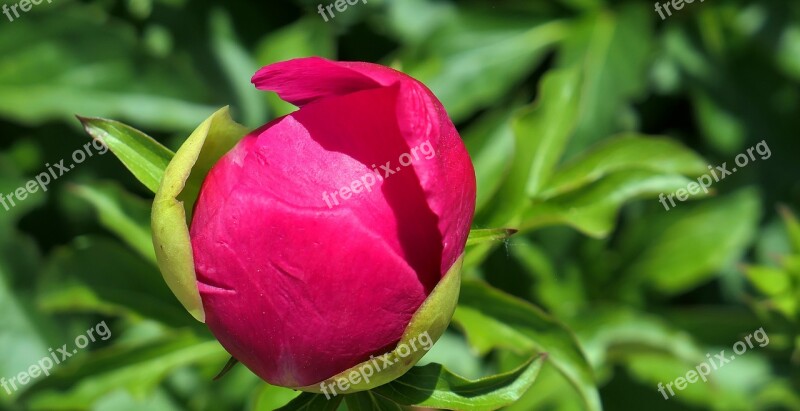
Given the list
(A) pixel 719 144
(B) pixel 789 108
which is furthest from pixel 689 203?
(B) pixel 789 108

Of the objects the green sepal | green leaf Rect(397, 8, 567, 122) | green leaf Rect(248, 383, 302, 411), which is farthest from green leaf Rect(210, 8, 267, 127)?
the green sepal

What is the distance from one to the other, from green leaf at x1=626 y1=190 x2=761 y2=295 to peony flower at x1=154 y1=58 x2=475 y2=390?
3.27 ft

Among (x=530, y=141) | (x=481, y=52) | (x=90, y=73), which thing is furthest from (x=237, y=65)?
(x=530, y=141)

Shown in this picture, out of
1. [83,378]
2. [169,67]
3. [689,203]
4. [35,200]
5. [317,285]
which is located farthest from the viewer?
[689,203]

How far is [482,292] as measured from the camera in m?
1.15

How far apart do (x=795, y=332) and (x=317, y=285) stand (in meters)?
0.86

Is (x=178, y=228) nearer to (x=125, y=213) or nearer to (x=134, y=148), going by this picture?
(x=134, y=148)

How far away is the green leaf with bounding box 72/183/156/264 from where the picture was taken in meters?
1.24

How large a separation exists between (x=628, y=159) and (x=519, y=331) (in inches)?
12.8

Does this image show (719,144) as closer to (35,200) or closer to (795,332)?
(795,332)

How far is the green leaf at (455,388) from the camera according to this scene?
36.2 inches

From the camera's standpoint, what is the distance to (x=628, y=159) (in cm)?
130

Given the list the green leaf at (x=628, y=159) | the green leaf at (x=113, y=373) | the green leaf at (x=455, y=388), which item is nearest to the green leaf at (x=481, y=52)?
the green leaf at (x=628, y=159)

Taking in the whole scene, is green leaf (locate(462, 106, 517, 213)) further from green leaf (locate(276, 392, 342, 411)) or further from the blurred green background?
green leaf (locate(276, 392, 342, 411))
